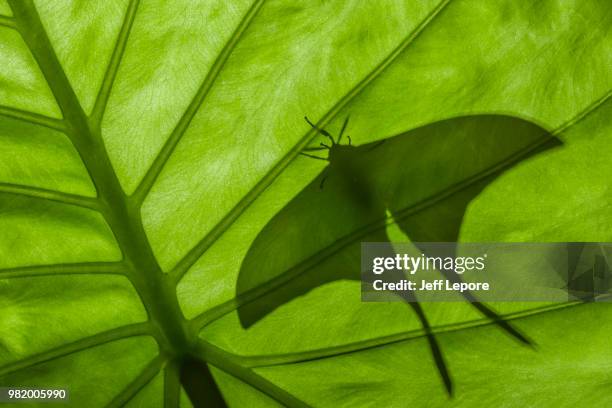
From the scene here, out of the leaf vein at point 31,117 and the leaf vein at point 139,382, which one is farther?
the leaf vein at point 139,382

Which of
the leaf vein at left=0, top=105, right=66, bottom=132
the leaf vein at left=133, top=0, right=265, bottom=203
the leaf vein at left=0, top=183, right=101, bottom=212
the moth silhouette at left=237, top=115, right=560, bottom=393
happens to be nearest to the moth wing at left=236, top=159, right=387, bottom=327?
the moth silhouette at left=237, top=115, right=560, bottom=393

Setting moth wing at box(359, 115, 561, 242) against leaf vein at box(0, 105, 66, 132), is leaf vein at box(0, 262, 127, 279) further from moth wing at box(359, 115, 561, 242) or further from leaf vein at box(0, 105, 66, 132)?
moth wing at box(359, 115, 561, 242)

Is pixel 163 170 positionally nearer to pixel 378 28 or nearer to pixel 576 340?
pixel 378 28

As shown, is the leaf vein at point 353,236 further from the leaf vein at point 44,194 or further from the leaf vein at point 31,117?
the leaf vein at point 31,117

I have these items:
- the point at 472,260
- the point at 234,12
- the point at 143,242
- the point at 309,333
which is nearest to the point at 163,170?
the point at 143,242

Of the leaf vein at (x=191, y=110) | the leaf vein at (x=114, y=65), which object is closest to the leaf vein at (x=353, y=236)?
the leaf vein at (x=191, y=110)

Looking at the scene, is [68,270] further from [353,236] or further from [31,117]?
[353,236]
